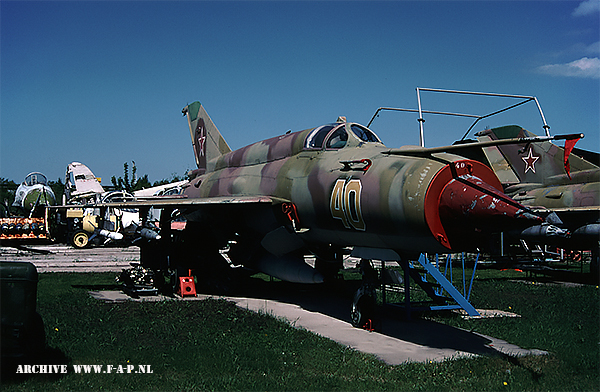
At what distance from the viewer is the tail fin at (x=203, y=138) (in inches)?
682

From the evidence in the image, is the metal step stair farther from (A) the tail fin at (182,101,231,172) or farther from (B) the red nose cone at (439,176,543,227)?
(A) the tail fin at (182,101,231,172)

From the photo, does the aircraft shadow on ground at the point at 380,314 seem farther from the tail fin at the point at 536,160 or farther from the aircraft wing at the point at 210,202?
→ the tail fin at the point at 536,160

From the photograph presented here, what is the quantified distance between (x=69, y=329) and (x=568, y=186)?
17.5 m

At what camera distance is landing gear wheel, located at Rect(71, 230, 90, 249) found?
107 feet

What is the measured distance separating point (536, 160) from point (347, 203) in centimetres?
1526

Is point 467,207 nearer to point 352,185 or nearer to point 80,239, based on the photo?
point 352,185

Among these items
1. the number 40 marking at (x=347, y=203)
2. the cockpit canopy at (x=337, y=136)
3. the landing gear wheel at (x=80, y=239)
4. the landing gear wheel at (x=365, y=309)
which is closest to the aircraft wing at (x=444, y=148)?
the number 40 marking at (x=347, y=203)

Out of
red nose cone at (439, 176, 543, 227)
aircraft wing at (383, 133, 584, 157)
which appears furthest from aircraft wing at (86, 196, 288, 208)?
red nose cone at (439, 176, 543, 227)

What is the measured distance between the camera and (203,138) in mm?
17969

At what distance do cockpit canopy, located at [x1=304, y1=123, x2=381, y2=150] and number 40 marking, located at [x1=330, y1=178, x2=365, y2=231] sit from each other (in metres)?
1.62

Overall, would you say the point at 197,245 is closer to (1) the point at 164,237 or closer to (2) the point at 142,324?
(1) the point at 164,237

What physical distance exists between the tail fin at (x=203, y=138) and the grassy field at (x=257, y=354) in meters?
6.85

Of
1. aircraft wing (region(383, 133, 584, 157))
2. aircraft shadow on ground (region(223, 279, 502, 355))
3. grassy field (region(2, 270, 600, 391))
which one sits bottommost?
aircraft shadow on ground (region(223, 279, 502, 355))

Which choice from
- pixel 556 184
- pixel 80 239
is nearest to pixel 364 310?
pixel 556 184
